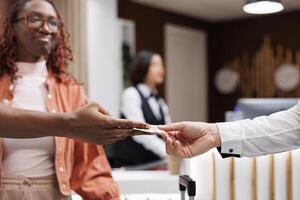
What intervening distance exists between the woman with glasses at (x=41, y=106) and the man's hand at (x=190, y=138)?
0.24m

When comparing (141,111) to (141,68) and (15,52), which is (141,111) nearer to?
(141,68)

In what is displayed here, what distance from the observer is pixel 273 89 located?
6.93m

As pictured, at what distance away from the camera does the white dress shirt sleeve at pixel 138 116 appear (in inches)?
136

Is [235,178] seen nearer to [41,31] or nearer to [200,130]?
[200,130]

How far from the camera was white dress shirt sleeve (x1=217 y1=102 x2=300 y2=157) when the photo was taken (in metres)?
1.65

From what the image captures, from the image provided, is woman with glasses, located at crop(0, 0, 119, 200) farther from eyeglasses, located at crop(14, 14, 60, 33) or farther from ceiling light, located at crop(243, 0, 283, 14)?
ceiling light, located at crop(243, 0, 283, 14)

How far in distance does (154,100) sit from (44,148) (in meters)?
2.22

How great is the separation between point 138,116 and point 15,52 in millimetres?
1903

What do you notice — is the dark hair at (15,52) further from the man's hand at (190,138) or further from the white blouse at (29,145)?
the man's hand at (190,138)

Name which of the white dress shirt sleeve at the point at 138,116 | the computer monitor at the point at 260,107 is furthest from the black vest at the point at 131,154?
the computer monitor at the point at 260,107

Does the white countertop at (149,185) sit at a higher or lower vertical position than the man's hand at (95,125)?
lower

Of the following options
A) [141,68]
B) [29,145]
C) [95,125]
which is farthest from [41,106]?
[141,68]

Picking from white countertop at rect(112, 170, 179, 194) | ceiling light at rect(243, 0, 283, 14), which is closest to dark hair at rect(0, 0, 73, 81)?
white countertop at rect(112, 170, 179, 194)

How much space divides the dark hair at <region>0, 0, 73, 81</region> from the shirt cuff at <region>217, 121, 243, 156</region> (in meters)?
0.58
